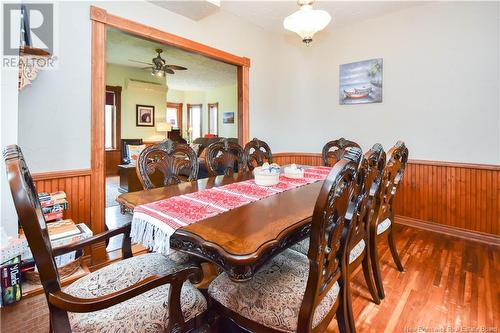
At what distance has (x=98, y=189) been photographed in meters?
2.34

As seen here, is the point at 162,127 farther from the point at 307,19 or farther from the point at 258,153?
the point at 307,19

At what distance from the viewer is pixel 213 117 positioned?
32.3ft

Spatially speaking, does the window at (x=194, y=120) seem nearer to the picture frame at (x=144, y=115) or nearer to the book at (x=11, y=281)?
the picture frame at (x=144, y=115)

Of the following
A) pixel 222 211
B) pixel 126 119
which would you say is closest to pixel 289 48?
pixel 222 211

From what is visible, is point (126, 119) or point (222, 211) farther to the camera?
point (126, 119)

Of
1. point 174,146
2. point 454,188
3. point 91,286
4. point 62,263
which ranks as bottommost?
point 62,263

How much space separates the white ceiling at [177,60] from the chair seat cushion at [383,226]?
3253mm

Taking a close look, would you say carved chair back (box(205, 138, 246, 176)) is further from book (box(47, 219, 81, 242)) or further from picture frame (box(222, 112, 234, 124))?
picture frame (box(222, 112, 234, 124))

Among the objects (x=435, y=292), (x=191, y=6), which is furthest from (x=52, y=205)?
(x=435, y=292)

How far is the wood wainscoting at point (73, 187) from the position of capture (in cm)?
207

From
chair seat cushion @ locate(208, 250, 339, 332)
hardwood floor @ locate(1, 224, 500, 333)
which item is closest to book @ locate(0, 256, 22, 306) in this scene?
hardwood floor @ locate(1, 224, 500, 333)

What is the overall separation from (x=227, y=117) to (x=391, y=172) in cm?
777

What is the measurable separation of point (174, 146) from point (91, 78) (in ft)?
3.26

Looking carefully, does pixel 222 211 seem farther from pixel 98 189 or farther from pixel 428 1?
pixel 428 1
